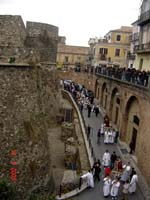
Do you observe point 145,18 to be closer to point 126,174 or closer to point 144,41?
point 144,41

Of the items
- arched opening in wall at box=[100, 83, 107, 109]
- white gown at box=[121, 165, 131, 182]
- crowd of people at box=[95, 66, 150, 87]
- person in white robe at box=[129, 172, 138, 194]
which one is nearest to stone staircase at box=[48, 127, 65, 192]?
white gown at box=[121, 165, 131, 182]

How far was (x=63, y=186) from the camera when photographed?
603 inches

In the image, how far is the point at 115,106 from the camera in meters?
28.2

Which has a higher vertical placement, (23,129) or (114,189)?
(23,129)

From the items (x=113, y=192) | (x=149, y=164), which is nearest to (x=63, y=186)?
(x=113, y=192)

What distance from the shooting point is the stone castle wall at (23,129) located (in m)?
12.6

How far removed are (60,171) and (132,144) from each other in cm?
585

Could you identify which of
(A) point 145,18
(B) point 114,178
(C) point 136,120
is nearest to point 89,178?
(B) point 114,178

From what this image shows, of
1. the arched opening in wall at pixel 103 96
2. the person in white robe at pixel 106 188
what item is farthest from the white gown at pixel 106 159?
the arched opening in wall at pixel 103 96

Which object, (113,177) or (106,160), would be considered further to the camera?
(106,160)

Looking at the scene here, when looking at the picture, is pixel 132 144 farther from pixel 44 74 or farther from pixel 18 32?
pixel 18 32

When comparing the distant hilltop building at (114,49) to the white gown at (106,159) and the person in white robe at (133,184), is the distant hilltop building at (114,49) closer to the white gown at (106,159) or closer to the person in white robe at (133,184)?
the white gown at (106,159)

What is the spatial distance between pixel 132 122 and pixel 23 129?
432 inches

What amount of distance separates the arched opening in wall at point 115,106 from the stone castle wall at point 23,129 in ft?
44.5
